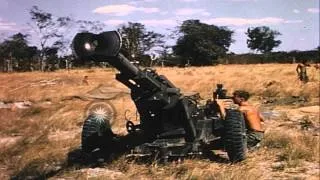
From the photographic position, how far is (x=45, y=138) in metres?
13.1

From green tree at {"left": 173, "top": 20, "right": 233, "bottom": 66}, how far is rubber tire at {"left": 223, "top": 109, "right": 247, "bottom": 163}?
53.5 meters

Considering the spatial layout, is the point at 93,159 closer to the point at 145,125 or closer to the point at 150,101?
the point at 145,125

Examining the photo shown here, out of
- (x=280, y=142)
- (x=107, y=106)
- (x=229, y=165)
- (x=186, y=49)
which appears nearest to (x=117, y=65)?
(x=229, y=165)

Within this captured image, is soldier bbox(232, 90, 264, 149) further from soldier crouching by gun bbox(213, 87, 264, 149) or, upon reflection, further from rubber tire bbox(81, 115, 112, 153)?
rubber tire bbox(81, 115, 112, 153)

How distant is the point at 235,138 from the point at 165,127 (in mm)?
1173

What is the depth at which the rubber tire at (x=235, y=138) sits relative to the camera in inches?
394

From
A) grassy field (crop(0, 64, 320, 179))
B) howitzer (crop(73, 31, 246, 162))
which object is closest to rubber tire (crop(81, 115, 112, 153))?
howitzer (crop(73, 31, 246, 162))

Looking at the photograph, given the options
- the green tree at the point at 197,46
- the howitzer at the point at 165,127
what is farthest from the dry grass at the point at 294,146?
the green tree at the point at 197,46

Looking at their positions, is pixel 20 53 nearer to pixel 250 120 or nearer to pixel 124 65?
pixel 250 120

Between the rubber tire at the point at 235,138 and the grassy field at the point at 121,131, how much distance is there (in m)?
0.17

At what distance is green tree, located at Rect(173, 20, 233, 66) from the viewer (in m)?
66.7

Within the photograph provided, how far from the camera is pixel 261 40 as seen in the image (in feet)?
293

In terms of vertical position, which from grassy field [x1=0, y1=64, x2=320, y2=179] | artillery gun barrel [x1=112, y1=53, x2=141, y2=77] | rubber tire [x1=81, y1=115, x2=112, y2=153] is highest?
artillery gun barrel [x1=112, y1=53, x2=141, y2=77]

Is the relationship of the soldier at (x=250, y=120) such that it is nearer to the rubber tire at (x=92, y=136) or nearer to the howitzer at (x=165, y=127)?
the howitzer at (x=165, y=127)
